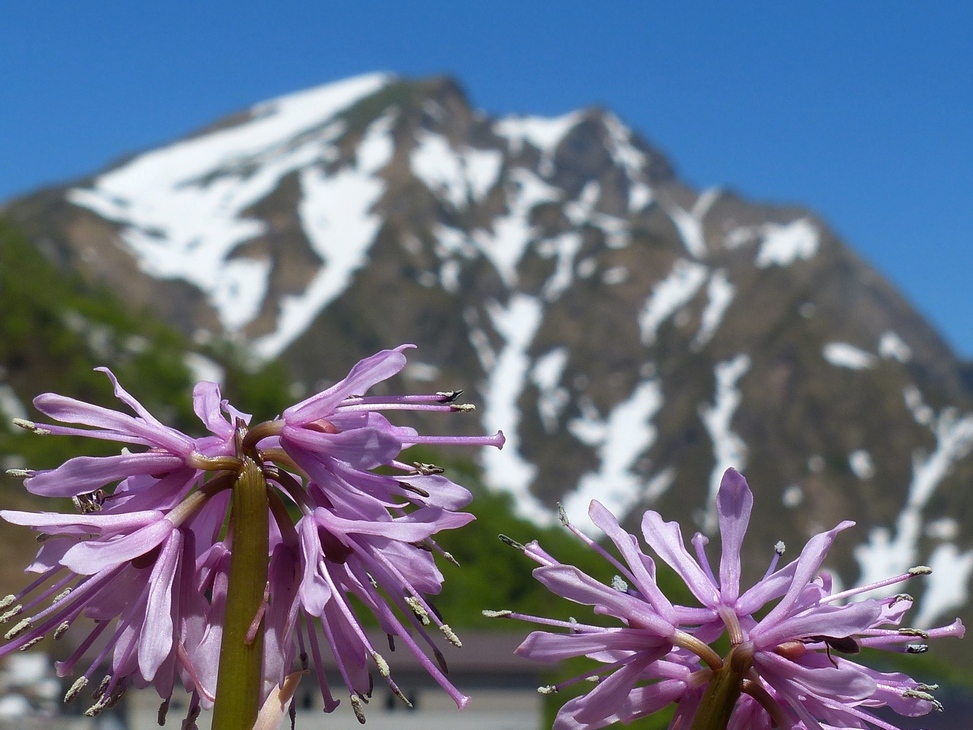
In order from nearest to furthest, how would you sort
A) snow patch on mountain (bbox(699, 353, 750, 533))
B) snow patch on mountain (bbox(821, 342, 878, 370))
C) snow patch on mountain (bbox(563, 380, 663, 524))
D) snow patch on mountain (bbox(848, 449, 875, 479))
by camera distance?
snow patch on mountain (bbox(699, 353, 750, 533))
snow patch on mountain (bbox(848, 449, 875, 479))
snow patch on mountain (bbox(563, 380, 663, 524))
snow patch on mountain (bbox(821, 342, 878, 370))

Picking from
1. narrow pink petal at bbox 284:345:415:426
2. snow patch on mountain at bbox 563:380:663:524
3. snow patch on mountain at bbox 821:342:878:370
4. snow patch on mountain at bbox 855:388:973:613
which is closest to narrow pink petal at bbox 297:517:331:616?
narrow pink petal at bbox 284:345:415:426

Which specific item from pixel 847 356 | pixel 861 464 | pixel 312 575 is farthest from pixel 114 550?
pixel 847 356

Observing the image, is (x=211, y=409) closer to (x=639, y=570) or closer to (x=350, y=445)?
(x=350, y=445)

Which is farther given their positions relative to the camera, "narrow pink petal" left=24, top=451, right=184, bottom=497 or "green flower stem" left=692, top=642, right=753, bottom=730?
"narrow pink petal" left=24, top=451, right=184, bottom=497

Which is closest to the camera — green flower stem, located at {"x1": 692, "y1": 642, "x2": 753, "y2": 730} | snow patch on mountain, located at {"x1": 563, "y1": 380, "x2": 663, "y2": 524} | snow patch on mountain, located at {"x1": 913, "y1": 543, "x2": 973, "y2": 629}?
green flower stem, located at {"x1": 692, "y1": 642, "x2": 753, "y2": 730}

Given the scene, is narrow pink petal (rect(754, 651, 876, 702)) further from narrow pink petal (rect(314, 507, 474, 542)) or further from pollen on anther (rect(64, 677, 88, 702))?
pollen on anther (rect(64, 677, 88, 702))
